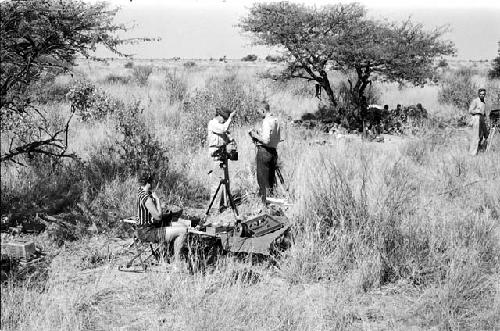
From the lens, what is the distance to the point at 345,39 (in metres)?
15.0

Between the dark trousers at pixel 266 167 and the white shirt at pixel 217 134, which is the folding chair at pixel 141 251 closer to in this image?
the white shirt at pixel 217 134

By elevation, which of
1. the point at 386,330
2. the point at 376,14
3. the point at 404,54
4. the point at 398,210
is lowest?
the point at 386,330

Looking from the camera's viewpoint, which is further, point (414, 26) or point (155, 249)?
point (414, 26)

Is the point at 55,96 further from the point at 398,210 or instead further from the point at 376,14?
the point at 398,210

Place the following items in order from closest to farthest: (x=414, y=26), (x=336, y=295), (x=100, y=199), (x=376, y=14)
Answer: (x=336, y=295), (x=100, y=199), (x=414, y=26), (x=376, y=14)

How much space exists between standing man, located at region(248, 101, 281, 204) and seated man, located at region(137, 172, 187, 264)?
7.43ft

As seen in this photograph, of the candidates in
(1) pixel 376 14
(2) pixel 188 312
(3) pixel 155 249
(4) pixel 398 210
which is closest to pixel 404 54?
(1) pixel 376 14

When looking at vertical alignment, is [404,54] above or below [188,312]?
above

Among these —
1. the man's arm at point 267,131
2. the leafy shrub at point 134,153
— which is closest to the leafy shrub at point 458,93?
the man's arm at point 267,131

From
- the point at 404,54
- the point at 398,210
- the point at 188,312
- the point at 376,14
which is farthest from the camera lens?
the point at 376,14

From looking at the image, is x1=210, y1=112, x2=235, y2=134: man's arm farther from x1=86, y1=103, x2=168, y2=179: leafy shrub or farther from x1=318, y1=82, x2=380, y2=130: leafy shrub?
x1=318, y1=82, x2=380, y2=130: leafy shrub

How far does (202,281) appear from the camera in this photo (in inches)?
191

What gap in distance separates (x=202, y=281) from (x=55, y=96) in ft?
44.2

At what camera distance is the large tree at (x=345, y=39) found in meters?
14.9
